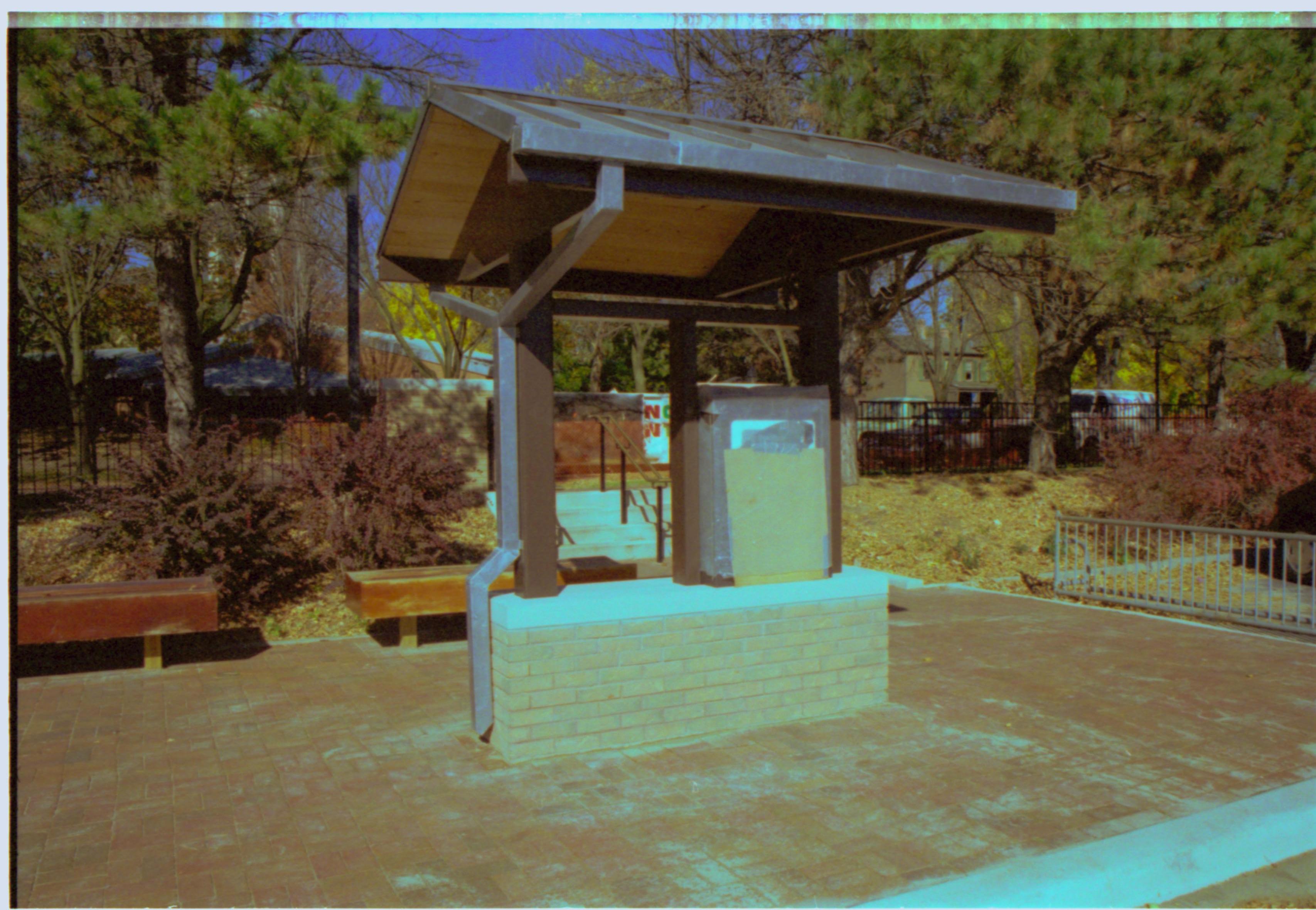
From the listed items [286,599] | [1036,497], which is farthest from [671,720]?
[1036,497]

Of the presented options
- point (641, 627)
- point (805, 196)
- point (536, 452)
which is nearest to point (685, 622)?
point (641, 627)

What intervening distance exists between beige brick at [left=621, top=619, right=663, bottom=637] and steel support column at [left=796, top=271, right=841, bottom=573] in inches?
54.5

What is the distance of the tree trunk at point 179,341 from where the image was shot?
10.9 m

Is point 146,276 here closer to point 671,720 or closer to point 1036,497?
point 1036,497

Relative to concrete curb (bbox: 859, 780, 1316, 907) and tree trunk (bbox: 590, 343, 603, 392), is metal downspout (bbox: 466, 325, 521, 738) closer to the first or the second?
concrete curb (bbox: 859, 780, 1316, 907)

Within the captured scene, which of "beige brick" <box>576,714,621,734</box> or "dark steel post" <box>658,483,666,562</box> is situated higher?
"dark steel post" <box>658,483,666,562</box>

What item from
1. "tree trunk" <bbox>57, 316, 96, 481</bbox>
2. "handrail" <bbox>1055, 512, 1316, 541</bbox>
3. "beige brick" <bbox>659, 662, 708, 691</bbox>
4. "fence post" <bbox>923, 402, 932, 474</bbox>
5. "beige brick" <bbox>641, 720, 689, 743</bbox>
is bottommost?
"beige brick" <bbox>641, 720, 689, 743</bbox>

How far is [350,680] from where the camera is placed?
6.79 metres

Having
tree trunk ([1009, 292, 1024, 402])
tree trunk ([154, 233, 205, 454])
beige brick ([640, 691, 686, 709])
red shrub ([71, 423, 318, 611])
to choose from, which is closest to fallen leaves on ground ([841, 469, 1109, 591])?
red shrub ([71, 423, 318, 611])

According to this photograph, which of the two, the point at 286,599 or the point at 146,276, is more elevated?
the point at 146,276

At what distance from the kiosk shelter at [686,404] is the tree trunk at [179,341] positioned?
601cm

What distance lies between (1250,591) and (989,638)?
4402mm

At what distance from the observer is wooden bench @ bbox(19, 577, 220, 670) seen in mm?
6758

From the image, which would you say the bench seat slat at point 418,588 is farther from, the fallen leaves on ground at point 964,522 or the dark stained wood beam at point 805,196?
the fallen leaves on ground at point 964,522
